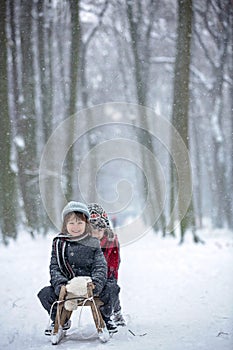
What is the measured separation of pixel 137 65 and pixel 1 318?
970 centimetres

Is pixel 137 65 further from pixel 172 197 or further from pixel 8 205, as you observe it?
pixel 8 205

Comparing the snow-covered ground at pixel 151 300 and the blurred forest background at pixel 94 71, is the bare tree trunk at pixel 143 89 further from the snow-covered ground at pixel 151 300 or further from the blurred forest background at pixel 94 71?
the snow-covered ground at pixel 151 300

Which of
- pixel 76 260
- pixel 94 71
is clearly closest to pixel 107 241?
pixel 76 260

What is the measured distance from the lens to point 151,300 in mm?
6324

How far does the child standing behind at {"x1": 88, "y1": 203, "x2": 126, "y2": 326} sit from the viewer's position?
4805mm

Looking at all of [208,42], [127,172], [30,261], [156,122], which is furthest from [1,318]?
[127,172]

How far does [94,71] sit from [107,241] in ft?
41.5

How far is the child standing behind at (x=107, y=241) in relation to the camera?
4.80m

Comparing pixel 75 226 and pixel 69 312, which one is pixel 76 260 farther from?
pixel 69 312

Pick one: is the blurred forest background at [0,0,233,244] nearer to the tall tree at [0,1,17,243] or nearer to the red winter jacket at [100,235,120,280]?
the tall tree at [0,1,17,243]

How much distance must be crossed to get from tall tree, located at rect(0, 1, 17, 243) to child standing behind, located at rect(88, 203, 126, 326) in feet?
22.2

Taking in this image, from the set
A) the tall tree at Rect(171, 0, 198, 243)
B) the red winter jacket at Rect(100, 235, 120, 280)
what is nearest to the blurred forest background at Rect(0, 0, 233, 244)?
the tall tree at Rect(171, 0, 198, 243)

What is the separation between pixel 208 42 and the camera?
14.7 metres

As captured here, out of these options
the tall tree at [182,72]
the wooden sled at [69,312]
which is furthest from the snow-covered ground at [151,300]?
the tall tree at [182,72]
